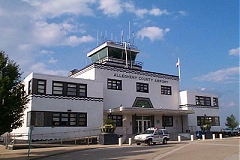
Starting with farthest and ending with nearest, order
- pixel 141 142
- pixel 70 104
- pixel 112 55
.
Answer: pixel 112 55
pixel 70 104
pixel 141 142

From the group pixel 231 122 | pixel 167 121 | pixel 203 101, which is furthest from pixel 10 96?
pixel 231 122

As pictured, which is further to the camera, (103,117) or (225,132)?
(225,132)

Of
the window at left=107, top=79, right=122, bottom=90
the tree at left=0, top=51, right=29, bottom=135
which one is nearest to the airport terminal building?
the window at left=107, top=79, right=122, bottom=90

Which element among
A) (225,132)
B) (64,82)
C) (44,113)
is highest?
(64,82)

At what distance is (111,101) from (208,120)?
17705 mm

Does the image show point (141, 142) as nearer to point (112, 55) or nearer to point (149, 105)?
point (149, 105)

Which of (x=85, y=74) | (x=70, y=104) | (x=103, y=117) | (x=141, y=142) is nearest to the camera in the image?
(x=141, y=142)

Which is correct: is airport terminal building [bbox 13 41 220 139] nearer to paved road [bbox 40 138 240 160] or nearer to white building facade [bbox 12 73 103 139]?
white building facade [bbox 12 73 103 139]

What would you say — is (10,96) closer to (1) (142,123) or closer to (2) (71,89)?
(2) (71,89)

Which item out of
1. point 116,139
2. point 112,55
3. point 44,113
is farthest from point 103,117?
point 112,55

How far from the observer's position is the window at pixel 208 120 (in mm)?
43072

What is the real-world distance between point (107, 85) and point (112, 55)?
936 centimetres

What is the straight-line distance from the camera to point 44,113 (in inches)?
1129

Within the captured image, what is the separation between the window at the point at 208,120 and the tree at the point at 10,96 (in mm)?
30275
